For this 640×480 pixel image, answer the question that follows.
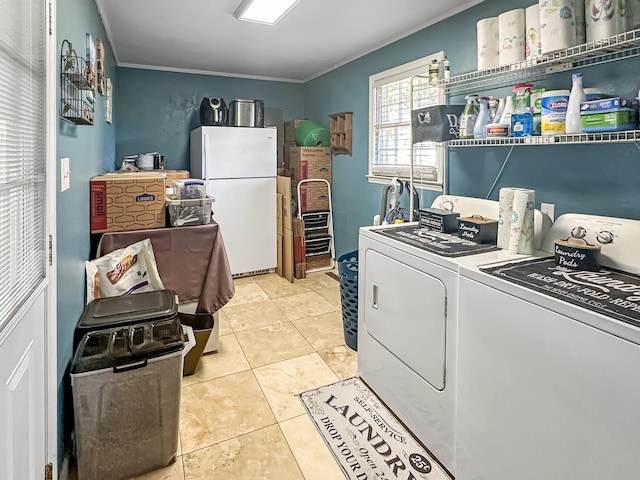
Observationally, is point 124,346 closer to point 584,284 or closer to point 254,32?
point 584,284

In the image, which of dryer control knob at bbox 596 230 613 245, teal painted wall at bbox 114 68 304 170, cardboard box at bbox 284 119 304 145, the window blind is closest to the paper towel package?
dryer control knob at bbox 596 230 613 245

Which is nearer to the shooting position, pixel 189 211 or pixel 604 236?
pixel 604 236

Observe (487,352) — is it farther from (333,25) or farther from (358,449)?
(333,25)

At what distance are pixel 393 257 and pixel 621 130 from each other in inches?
41.0

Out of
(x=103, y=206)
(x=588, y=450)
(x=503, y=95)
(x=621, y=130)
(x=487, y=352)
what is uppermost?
(x=503, y=95)

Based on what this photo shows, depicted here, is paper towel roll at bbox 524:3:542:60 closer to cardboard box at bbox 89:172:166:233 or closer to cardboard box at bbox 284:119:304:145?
cardboard box at bbox 89:172:166:233

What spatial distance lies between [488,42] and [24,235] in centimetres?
227

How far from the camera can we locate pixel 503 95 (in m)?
2.40

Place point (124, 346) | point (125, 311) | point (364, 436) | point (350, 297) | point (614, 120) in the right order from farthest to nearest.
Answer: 1. point (350, 297)
2. point (364, 436)
3. point (125, 311)
4. point (124, 346)
5. point (614, 120)

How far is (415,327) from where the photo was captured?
183 centimetres

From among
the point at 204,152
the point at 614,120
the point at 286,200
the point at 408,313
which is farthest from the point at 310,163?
the point at 614,120

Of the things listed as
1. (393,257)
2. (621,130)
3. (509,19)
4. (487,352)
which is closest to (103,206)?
(393,257)

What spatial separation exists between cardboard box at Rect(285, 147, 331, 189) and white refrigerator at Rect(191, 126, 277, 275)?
11.5 inches

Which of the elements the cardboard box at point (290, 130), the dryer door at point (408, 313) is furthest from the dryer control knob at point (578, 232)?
the cardboard box at point (290, 130)
